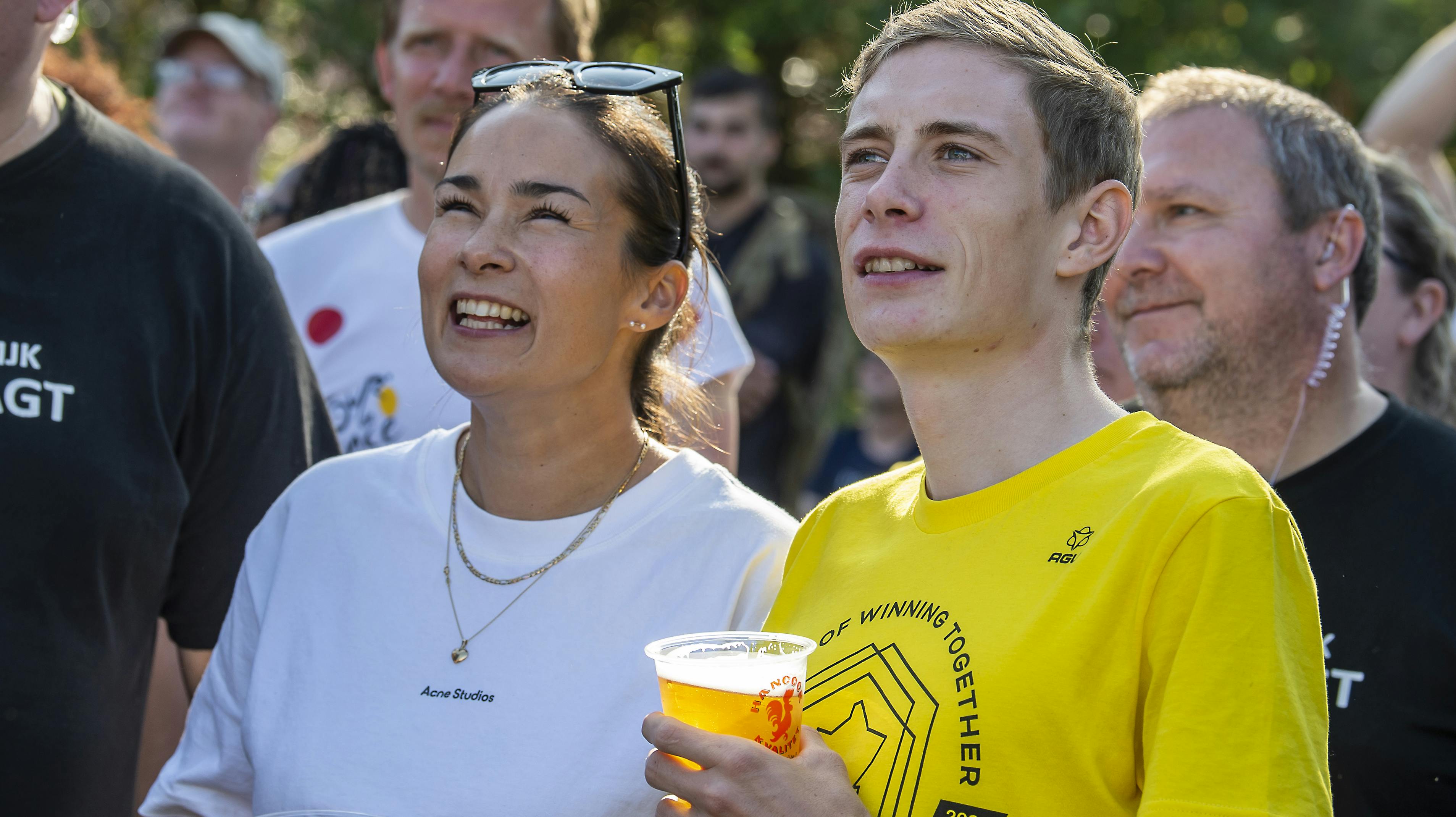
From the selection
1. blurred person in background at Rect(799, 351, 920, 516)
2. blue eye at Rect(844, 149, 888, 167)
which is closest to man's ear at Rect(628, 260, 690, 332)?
blue eye at Rect(844, 149, 888, 167)

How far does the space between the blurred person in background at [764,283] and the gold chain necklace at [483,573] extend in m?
2.92

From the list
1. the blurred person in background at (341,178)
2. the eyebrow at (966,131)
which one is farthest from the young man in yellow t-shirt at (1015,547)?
the blurred person in background at (341,178)

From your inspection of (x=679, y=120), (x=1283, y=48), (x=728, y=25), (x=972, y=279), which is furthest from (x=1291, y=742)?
(x=1283, y=48)

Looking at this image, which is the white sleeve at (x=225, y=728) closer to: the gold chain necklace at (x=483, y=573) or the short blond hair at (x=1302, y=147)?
the gold chain necklace at (x=483, y=573)

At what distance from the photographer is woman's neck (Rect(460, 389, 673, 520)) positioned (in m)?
2.52

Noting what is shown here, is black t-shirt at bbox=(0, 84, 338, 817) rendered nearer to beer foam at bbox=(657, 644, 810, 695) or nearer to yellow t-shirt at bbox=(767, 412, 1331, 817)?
beer foam at bbox=(657, 644, 810, 695)

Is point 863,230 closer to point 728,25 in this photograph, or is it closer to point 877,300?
point 877,300

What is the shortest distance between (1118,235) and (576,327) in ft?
3.27

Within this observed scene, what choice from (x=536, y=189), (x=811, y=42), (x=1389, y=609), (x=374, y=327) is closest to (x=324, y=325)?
(x=374, y=327)

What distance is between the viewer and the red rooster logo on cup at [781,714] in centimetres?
182

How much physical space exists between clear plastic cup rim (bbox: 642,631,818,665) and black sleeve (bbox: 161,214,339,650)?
132cm

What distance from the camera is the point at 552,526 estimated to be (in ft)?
8.11

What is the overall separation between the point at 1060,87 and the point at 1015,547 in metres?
0.71

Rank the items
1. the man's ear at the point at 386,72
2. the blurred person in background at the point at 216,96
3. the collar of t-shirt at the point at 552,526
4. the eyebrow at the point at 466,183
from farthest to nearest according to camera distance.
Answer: the blurred person in background at the point at 216,96, the man's ear at the point at 386,72, the eyebrow at the point at 466,183, the collar of t-shirt at the point at 552,526
